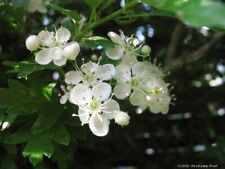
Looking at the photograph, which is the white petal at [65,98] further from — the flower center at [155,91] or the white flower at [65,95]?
the flower center at [155,91]

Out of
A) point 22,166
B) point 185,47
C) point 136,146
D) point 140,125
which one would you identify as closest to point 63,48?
point 22,166

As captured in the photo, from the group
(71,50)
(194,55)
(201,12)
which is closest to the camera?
(201,12)

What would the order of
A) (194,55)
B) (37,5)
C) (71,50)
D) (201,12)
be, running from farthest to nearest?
1. (194,55)
2. (37,5)
3. (71,50)
4. (201,12)

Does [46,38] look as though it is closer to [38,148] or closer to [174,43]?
[38,148]

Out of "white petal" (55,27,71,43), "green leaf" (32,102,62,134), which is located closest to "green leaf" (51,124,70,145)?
"green leaf" (32,102,62,134)

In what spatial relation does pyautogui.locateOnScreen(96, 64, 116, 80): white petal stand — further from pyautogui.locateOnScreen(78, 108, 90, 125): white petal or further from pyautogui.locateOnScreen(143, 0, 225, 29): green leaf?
pyautogui.locateOnScreen(143, 0, 225, 29): green leaf

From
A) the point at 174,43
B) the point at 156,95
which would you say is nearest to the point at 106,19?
the point at 156,95

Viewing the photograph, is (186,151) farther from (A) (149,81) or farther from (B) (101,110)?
(B) (101,110)
